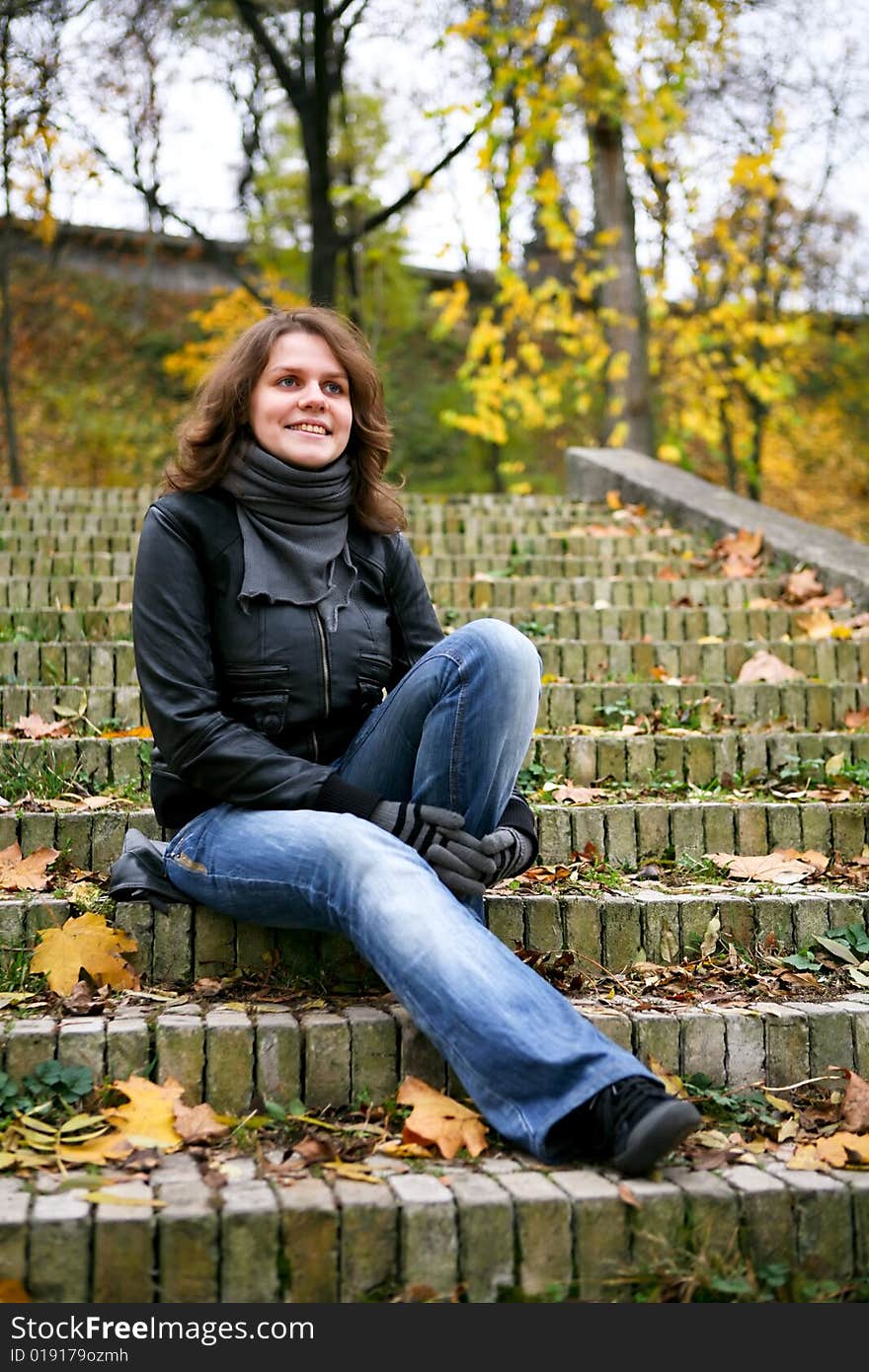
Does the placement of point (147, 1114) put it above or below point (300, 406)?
below

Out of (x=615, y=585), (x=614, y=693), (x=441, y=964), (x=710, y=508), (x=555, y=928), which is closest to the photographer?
(x=441, y=964)

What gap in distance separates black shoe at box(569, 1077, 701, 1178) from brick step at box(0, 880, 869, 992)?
0.68 metres

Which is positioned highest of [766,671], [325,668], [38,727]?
[325,668]

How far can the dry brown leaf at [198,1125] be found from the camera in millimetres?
2230

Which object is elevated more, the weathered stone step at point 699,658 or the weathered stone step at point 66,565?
the weathered stone step at point 66,565

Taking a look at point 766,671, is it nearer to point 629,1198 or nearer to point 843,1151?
point 843,1151

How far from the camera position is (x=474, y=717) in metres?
2.52

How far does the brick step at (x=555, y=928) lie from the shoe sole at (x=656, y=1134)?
0.76 m

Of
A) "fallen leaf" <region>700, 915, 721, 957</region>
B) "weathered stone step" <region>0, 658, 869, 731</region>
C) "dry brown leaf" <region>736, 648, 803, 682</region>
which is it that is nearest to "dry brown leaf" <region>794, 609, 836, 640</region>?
"dry brown leaf" <region>736, 648, 803, 682</region>

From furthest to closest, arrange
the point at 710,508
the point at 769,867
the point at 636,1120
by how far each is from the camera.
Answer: the point at 710,508, the point at 769,867, the point at 636,1120

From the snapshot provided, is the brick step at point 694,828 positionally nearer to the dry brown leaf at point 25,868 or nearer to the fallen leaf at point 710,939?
the dry brown leaf at point 25,868

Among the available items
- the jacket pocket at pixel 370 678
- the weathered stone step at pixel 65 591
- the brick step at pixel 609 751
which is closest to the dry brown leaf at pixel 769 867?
the brick step at pixel 609 751

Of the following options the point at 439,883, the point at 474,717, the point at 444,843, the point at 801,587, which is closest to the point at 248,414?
the point at 474,717

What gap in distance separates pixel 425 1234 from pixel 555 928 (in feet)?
3.18
